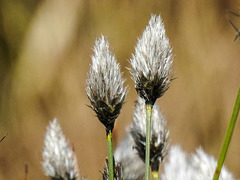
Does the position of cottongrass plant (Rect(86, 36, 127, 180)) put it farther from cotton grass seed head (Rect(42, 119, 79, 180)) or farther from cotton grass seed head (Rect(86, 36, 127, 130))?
cotton grass seed head (Rect(42, 119, 79, 180))

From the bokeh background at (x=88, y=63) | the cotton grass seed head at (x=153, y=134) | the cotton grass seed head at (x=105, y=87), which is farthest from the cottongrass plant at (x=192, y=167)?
the bokeh background at (x=88, y=63)

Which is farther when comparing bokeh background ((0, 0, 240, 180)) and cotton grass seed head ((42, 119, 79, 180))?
bokeh background ((0, 0, 240, 180))

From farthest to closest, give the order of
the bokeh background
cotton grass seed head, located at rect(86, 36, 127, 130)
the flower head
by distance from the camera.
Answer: the bokeh background < the flower head < cotton grass seed head, located at rect(86, 36, 127, 130)

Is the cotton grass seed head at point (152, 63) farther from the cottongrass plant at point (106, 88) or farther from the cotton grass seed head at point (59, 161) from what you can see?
the cotton grass seed head at point (59, 161)

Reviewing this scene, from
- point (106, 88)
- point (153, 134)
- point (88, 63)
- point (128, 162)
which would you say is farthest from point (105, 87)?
point (88, 63)

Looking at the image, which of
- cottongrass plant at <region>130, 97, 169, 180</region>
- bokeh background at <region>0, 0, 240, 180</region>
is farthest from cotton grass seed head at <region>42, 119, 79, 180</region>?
bokeh background at <region>0, 0, 240, 180</region>

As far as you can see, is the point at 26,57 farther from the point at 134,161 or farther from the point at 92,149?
the point at 134,161
